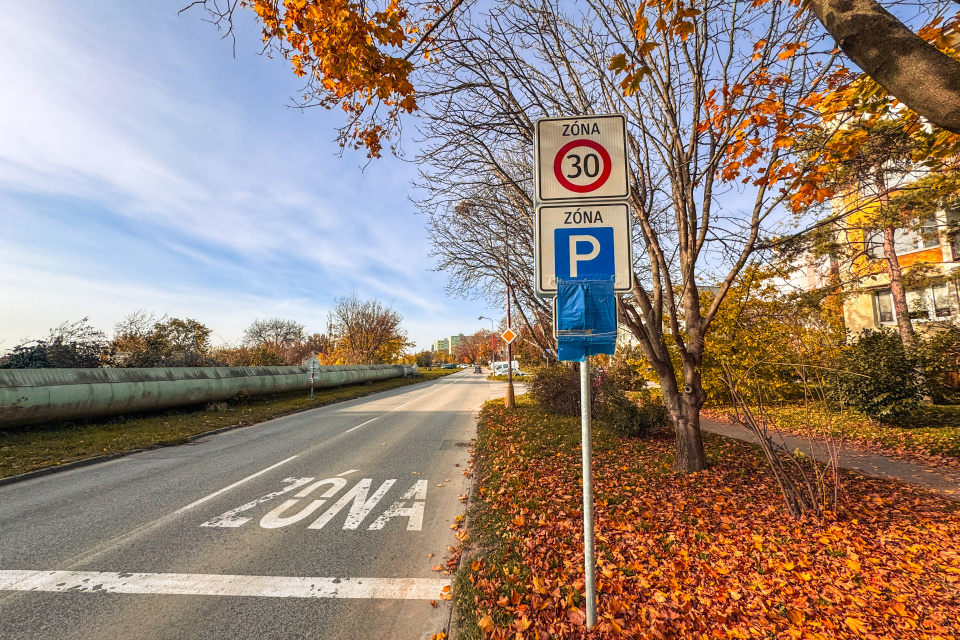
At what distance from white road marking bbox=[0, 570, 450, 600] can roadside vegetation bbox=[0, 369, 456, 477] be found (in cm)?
506

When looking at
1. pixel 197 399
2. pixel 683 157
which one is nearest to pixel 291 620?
pixel 683 157

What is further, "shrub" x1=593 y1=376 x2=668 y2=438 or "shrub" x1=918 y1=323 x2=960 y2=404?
"shrub" x1=918 y1=323 x2=960 y2=404

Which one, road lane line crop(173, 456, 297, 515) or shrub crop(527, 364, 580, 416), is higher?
shrub crop(527, 364, 580, 416)

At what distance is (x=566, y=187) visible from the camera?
2.46 meters

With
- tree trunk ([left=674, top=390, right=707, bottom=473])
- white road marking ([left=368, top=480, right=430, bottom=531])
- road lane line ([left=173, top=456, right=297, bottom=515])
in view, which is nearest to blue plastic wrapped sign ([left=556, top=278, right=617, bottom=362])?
white road marking ([left=368, top=480, right=430, bottom=531])

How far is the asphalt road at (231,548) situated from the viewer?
111 inches

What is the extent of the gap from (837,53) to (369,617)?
7641 millimetres

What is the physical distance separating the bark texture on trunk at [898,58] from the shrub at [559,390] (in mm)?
9957

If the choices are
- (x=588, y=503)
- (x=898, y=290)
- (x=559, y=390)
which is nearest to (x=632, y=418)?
(x=559, y=390)

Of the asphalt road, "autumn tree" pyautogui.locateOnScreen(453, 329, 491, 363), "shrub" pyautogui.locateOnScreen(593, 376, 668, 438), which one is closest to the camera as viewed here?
the asphalt road

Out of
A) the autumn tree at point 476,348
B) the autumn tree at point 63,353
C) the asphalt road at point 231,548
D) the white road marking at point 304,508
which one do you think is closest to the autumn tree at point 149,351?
the autumn tree at point 63,353

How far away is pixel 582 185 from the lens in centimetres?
245

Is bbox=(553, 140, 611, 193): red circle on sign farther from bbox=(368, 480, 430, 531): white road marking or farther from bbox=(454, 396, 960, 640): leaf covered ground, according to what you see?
bbox=(368, 480, 430, 531): white road marking

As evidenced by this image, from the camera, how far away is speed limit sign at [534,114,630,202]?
2438 millimetres
